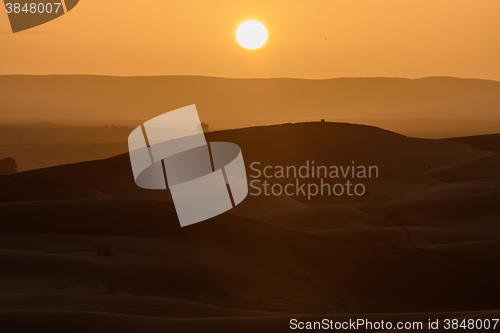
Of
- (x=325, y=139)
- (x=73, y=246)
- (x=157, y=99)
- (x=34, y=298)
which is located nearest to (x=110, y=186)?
(x=73, y=246)

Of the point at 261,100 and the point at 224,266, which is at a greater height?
the point at 261,100

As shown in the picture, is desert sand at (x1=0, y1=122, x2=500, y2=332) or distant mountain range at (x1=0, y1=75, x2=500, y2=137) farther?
distant mountain range at (x1=0, y1=75, x2=500, y2=137)

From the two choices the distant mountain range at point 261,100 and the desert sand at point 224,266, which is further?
the distant mountain range at point 261,100

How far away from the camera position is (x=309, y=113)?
133 m

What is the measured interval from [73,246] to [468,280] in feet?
20.3

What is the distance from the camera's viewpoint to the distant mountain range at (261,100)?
4149 inches

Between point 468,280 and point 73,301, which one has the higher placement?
point 73,301

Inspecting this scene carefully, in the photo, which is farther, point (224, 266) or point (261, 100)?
point (261, 100)

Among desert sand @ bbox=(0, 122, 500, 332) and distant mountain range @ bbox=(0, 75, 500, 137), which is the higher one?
distant mountain range @ bbox=(0, 75, 500, 137)

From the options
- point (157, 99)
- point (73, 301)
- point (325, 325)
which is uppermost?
point (157, 99)

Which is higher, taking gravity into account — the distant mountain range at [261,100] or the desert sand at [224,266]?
the distant mountain range at [261,100]

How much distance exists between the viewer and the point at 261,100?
11500 cm

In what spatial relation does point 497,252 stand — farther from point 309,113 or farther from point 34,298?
point 309,113

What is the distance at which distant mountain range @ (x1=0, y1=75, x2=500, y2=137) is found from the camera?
105 meters
